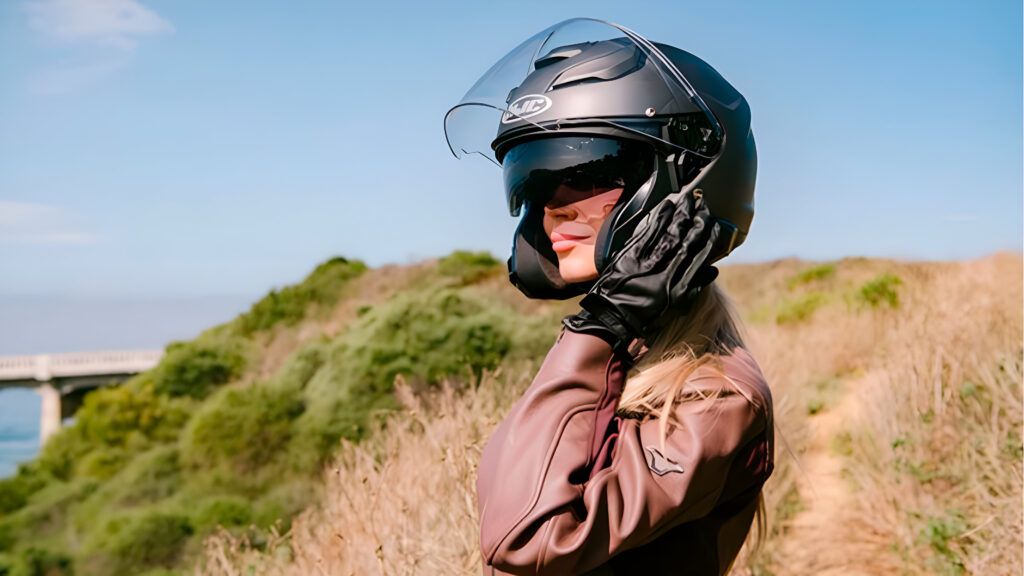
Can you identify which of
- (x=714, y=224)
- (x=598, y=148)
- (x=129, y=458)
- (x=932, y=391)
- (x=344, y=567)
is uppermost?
(x=598, y=148)

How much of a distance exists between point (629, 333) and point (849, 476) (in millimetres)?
6706

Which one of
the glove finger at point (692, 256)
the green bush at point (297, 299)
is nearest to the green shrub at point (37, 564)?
the green bush at point (297, 299)

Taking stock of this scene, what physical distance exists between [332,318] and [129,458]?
3.64 metres

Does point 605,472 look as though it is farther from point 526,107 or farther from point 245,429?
point 245,429

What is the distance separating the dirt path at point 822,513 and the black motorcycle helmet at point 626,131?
2.69 metres

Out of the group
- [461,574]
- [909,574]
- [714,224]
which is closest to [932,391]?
[909,574]

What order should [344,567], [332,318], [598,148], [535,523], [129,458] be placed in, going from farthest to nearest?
1. [332,318]
2. [129,458]
3. [344,567]
4. [598,148]
5. [535,523]

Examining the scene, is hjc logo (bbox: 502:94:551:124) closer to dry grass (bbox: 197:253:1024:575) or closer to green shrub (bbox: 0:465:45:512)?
dry grass (bbox: 197:253:1024:575)

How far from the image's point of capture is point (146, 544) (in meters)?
9.39

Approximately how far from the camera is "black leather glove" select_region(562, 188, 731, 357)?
5.85 ft

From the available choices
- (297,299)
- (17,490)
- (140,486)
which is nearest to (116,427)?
(17,490)

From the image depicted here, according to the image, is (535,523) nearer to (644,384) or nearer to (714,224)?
(644,384)

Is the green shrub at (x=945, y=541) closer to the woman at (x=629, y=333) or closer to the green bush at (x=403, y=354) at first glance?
the woman at (x=629, y=333)

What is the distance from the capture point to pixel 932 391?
6.57 meters
